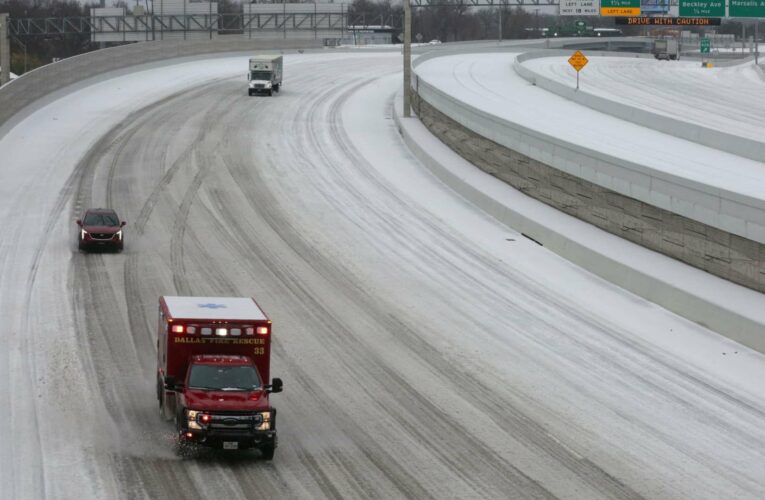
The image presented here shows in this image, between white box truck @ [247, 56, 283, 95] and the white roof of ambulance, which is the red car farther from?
white box truck @ [247, 56, 283, 95]

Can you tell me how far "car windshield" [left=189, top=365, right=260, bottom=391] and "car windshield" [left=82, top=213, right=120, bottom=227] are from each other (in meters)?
17.6

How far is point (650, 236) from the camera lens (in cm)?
3509

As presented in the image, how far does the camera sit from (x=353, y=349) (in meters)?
28.7

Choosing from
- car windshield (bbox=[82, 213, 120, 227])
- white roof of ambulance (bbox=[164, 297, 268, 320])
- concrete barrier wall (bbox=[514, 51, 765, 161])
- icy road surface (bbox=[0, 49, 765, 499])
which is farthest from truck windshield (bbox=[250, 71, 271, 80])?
white roof of ambulance (bbox=[164, 297, 268, 320])

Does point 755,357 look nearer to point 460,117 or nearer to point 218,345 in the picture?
point 218,345

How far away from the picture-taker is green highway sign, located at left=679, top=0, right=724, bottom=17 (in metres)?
64.5

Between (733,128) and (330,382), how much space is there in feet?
112

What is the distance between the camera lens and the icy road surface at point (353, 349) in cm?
2070

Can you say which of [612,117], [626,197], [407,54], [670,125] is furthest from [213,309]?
[407,54]

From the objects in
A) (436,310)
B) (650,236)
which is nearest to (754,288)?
(650,236)

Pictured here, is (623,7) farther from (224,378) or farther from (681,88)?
(224,378)

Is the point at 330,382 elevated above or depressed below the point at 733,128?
below

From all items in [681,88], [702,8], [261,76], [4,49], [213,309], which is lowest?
[213,309]

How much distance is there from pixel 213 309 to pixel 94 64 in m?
56.4
